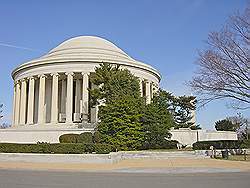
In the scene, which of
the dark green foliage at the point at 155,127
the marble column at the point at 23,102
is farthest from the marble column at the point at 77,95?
the dark green foliage at the point at 155,127

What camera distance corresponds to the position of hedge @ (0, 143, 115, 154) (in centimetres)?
2512

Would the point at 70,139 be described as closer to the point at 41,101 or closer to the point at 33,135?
the point at 33,135

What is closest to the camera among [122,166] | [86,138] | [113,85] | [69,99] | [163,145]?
[122,166]

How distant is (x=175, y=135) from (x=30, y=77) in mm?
24346

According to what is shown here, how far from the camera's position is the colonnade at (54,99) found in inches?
1935

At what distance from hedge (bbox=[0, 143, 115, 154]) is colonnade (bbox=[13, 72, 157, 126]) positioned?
20.7 metres

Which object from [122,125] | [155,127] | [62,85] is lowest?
[155,127]

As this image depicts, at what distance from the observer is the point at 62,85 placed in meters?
54.5

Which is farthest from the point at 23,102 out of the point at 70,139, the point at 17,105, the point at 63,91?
the point at 70,139

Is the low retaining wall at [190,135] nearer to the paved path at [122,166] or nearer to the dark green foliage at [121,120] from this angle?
the dark green foliage at [121,120]

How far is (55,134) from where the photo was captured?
4247 cm

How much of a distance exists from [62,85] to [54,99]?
5721 mm

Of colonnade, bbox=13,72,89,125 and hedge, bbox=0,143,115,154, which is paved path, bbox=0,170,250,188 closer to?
hedge, bbox=0,143,115,154

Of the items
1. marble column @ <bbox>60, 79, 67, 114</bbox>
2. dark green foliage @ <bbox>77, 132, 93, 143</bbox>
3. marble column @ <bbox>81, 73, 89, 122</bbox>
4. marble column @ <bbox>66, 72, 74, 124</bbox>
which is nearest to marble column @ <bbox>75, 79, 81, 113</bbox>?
marble column @ <bbox>60, 79, 67, 114</bbox>
